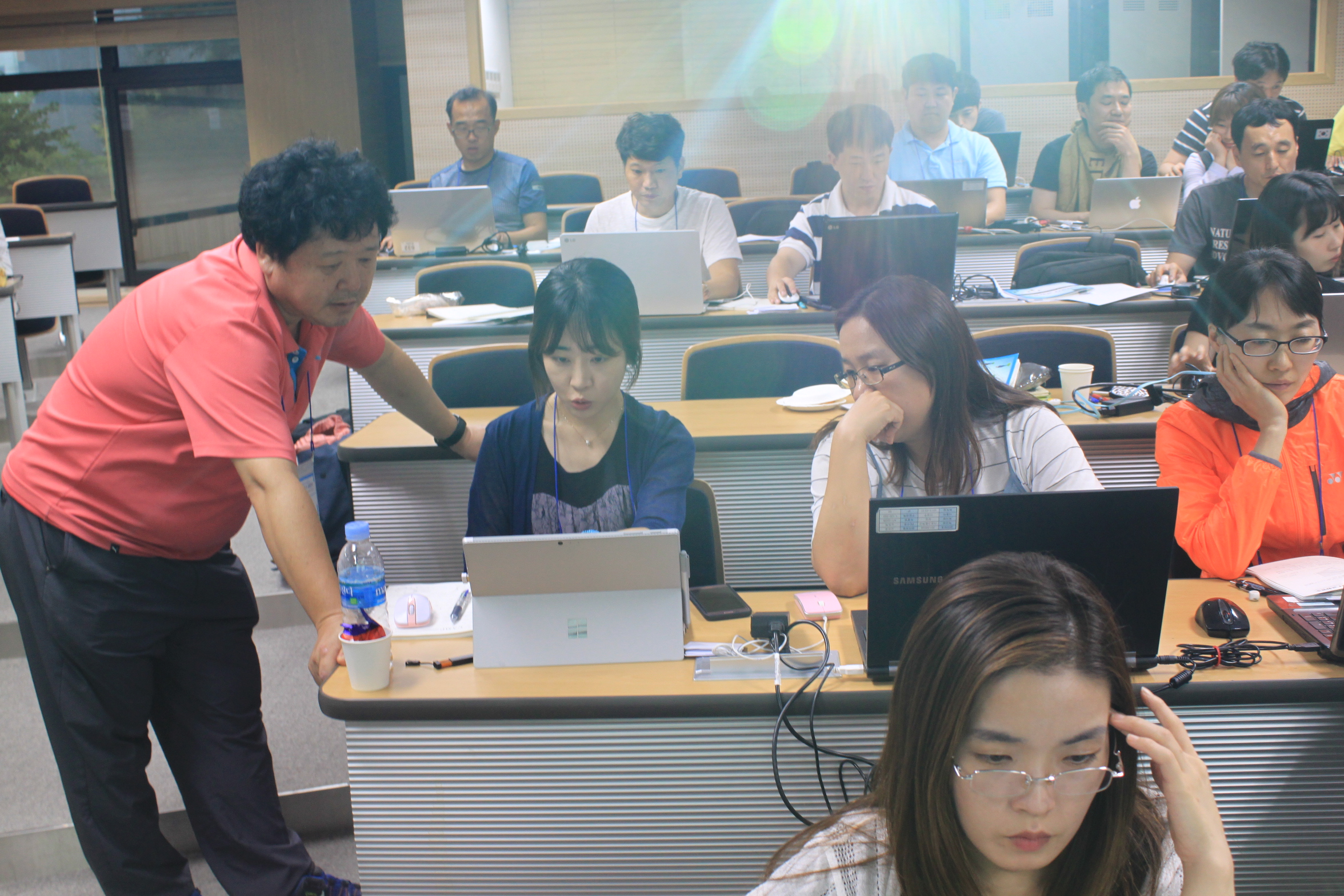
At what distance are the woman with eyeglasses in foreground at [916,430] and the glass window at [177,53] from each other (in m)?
9.85

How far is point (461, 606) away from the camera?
5.61 feet

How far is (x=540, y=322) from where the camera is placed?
73.8 inches

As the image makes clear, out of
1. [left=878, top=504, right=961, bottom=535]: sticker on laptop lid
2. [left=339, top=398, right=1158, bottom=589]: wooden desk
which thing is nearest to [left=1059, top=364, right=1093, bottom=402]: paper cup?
[left=339, top=398, right=1158, bottom=589]: wooden desk

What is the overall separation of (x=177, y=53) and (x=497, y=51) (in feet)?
12.9

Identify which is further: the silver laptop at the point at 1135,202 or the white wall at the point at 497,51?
the white wall at the point at 497,51

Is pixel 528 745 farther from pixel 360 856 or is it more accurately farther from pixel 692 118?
pixel 692 118

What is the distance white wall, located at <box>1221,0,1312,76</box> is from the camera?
8.14 meters

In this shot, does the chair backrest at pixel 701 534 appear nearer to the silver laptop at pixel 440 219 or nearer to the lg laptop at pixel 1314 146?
the silver laptop at pixel 440 219

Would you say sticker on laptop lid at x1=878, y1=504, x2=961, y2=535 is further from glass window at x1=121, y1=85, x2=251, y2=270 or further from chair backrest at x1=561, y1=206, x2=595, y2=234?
glass window at x1=121, y1=85, x2=251, y2=270

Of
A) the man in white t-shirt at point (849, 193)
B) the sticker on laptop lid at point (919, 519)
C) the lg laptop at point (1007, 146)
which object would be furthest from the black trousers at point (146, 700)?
the lg laptop at point (1007, 146)

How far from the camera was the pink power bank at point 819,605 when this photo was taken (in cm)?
167

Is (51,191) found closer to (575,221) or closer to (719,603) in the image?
(575,221)

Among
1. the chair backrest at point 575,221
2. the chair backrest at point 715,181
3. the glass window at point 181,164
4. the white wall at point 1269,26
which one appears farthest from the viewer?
the glass window at point 181,164

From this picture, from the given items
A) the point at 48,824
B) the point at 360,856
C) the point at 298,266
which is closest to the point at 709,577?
the point at 360,856
